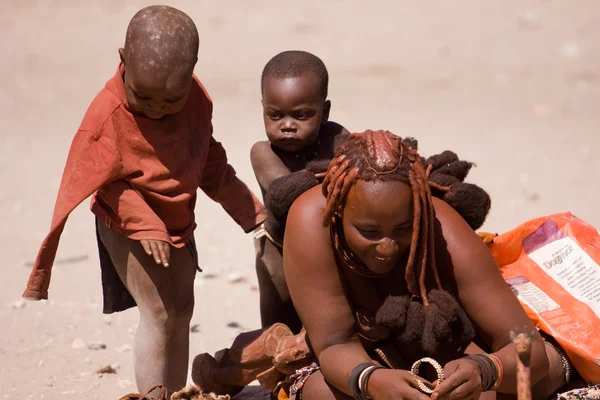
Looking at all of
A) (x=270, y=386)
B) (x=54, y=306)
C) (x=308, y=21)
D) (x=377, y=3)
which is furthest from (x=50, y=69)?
(x=270, y=386)

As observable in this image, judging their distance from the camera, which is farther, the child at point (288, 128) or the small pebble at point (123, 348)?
the small pebble at point (123, 348)

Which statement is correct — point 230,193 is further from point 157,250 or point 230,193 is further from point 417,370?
point 417,370

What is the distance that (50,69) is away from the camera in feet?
45.6

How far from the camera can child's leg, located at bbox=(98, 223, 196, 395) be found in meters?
4.09

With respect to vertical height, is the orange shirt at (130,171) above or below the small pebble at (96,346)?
above

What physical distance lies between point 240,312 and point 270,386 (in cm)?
172

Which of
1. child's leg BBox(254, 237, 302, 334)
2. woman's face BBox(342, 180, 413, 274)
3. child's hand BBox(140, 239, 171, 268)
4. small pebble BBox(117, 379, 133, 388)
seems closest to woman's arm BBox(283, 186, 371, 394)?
woman's face BBox(342, 180, 413, 274)

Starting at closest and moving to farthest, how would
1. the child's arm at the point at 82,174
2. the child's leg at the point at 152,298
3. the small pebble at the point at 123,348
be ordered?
the child's arm at the point at 82,174 → the child's leg at the point at 152,298 → the small pebble at the point at 123,348

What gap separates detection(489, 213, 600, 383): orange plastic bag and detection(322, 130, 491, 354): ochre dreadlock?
1.88ft

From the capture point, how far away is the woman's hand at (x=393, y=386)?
3406mm

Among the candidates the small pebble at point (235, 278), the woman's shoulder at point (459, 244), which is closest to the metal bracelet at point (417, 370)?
the woman's shoulder at point (459, 244)

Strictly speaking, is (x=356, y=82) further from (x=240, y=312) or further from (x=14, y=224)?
(x=240, y=312)

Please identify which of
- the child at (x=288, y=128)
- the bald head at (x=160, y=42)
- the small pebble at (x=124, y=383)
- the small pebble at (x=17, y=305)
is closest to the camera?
the bald head at (x=160, y=42)

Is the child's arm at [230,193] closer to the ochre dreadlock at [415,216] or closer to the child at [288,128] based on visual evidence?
the child at [288,128]
